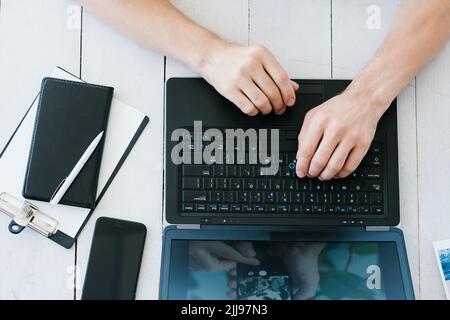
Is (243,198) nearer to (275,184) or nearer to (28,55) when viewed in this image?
(275,184)

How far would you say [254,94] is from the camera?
91 cm

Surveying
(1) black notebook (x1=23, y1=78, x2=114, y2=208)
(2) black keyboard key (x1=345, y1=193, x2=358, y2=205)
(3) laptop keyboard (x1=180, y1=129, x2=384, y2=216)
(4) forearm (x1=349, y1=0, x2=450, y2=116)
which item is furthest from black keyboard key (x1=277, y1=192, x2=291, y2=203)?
(1) black notebook (x1=23, y1=78, x2=114, y2=208)

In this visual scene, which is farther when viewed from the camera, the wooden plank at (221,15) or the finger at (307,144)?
the wooden plank at (221,15)

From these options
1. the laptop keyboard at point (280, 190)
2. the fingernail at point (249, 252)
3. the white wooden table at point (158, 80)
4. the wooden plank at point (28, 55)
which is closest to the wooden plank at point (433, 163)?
the white wooden table at point (158, 80)

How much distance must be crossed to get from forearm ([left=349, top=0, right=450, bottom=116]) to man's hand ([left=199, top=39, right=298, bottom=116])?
127 mm

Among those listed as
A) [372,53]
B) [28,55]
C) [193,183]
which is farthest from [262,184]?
[28,55]

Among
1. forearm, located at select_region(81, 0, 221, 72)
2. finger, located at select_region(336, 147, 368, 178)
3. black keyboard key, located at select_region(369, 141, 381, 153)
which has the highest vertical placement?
forearm, located at select_region(81, 0, 221, 72)

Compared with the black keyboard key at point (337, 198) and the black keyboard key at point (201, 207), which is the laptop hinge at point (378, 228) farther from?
the black keyboard key at point (201, 207)

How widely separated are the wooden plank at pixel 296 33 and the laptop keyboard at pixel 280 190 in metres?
0.17

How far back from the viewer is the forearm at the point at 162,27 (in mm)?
944

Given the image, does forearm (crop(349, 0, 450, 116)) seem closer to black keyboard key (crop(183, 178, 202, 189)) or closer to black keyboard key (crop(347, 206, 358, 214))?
black keyboard key (crop(347, 206, 358, 214))

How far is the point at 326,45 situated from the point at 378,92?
143mm

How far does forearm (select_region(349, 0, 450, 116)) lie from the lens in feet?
3.05

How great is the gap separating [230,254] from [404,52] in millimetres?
471
